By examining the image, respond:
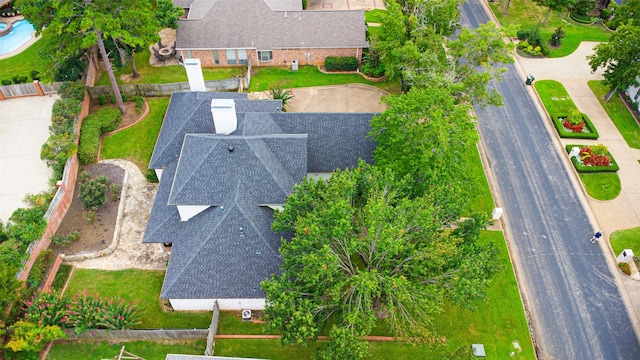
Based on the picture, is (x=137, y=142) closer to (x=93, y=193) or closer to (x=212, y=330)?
(x=93, y=193)

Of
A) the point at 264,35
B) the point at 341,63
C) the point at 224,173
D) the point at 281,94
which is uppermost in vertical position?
the point at 224,173

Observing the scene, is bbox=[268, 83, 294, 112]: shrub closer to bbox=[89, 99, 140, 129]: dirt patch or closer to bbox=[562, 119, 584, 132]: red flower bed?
bbox=[89, 99, 140, 129]: dirt patch

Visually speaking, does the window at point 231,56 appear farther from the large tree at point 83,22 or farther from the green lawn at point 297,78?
the large tree at point 83,22

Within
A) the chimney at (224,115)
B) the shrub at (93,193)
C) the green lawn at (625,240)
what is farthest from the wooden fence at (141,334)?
the green lawn at (625,240)

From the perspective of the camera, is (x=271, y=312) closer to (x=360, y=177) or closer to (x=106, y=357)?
(x=360, y=177)

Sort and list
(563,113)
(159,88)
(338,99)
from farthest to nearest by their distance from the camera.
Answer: (338,99) → (159,88) → (563,113)

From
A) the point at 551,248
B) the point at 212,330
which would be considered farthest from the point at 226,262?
the point at 551,248
